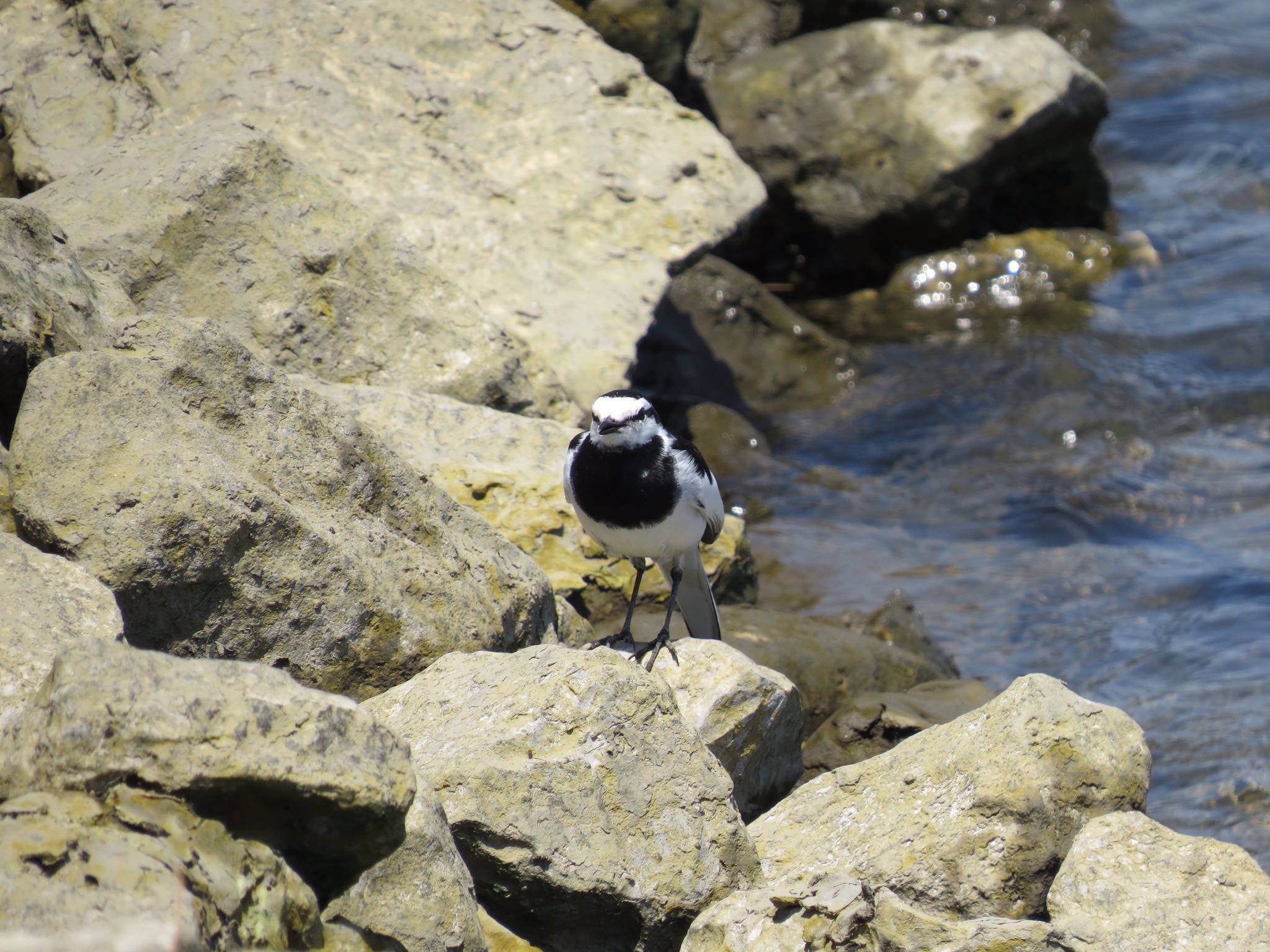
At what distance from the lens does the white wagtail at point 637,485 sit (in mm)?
5324

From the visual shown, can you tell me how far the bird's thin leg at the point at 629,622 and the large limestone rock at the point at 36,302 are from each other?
248 cm

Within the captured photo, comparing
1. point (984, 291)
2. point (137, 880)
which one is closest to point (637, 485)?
point (137, 880)

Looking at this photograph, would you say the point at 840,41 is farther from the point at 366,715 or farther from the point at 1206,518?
the point at 366,715

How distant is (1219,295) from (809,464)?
5.65 m

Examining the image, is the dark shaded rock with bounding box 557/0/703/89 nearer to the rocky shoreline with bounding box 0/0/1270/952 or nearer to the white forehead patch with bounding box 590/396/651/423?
the rocky shoreline with bounding box 0/0/1270/952

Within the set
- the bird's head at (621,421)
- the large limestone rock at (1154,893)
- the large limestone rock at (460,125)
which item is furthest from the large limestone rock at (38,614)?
the large limestone rock at (460,125)

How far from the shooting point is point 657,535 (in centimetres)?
550

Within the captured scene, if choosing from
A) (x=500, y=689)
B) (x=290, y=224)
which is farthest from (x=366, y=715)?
(x=290, y=224)

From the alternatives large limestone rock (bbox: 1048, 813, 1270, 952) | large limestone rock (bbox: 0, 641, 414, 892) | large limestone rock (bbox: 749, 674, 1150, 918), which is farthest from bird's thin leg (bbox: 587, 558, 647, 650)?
large limestone rock (bbox: 0, 641, 414, 892)

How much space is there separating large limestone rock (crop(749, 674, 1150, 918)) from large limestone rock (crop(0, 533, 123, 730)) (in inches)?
93.6

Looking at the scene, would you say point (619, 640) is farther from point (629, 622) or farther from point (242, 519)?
point (242, 519)

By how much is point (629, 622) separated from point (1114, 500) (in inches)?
215

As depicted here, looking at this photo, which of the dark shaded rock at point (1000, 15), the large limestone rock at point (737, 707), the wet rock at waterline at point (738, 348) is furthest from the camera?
the dark shaded rock at point (1000, 15)

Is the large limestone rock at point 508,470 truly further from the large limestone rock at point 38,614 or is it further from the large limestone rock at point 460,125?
the large limestone rock at point 38,614
